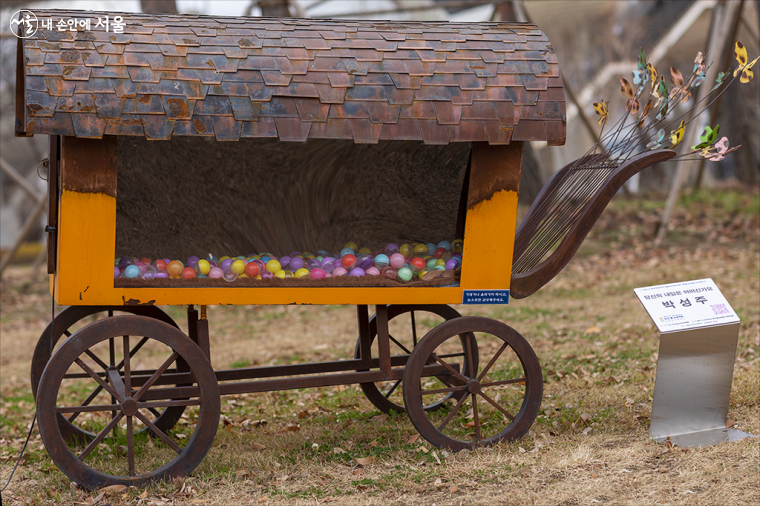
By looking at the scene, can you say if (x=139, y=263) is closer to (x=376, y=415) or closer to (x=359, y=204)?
(x=359, y=204)

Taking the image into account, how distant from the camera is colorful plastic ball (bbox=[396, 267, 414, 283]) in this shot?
3.83 metres

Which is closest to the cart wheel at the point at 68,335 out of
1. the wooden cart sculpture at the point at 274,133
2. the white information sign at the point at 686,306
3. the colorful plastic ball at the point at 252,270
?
Result: the wooden cart sculpture at the point at 274,133

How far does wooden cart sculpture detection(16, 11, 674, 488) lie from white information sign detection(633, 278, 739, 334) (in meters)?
0.57

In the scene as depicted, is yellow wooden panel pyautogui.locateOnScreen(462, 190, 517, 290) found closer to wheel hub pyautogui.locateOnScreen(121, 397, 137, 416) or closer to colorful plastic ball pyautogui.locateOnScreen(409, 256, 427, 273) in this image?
colorful plastic ball pyautogui.locateOnScreen(409, 256, 427, 273)

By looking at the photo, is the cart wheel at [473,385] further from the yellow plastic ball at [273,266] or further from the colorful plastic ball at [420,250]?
the yellow plastic ball at [273,266]

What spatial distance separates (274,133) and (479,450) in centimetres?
197

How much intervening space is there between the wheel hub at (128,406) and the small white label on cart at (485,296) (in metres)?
1.74

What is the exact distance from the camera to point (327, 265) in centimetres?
398

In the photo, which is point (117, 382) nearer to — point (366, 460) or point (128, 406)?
point (128, 406)

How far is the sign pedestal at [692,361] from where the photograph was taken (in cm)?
388

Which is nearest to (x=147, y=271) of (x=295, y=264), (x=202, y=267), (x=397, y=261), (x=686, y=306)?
(x=202, y=267)

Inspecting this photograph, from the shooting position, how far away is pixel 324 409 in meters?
5.00

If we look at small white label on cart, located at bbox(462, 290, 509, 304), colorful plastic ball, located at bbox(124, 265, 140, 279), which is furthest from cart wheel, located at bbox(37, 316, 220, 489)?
small white label on cart, located at bbox(462, 290, 509, 304)

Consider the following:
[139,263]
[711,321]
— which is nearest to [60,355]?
[139,263]
